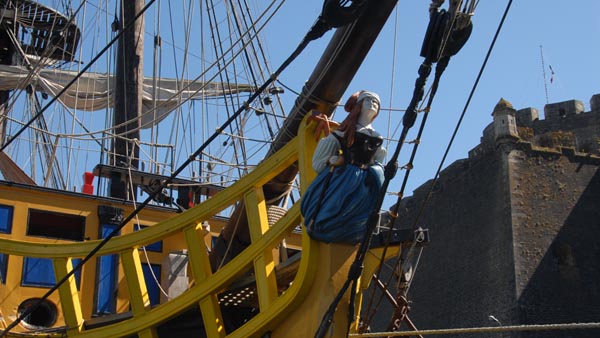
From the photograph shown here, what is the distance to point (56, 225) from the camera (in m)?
10.7

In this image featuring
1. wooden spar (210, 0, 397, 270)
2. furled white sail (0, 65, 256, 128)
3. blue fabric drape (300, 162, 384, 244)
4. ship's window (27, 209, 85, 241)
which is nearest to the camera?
blue fabric drape (300, 162, 384, 244)

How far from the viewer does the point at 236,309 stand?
28.3 ft

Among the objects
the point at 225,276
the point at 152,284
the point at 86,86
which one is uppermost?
the point at 86,86

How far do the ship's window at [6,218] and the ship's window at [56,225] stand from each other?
228 mm

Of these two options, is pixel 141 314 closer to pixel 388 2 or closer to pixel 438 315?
pixel 388 2

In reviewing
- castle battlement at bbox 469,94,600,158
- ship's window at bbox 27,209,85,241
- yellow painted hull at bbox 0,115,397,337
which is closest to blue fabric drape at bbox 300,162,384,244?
yellow painted hull at bbox 0,115,397,337

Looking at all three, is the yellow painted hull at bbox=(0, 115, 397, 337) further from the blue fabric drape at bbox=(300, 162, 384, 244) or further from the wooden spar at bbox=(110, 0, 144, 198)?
the wooden spar at bbox=(110, 0, 144, 198)

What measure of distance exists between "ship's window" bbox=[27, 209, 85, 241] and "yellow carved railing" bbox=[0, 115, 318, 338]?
5.56ft

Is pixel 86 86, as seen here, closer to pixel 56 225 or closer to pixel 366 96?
pixel 56 225

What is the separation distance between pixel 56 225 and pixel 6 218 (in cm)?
86

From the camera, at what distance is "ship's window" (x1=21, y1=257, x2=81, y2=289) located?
961 cm

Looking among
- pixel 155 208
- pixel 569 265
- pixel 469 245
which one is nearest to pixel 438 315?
pixel 469 245

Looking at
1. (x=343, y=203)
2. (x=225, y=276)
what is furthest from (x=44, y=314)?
(x=343, y=203)

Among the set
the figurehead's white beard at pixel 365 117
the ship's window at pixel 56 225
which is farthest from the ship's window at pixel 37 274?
the figurehead's white beard at pixel 365 117
